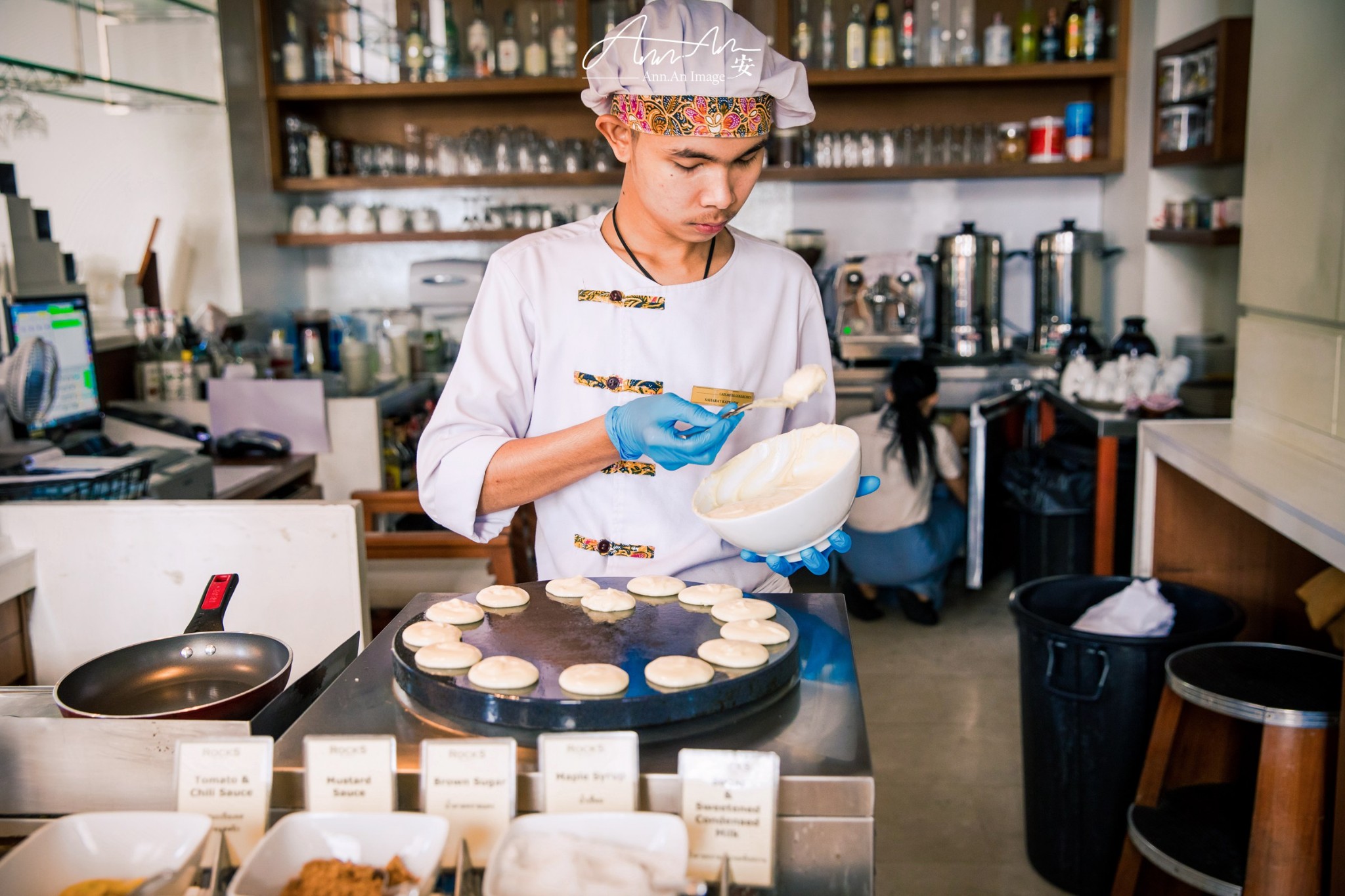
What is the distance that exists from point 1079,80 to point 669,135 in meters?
4.18

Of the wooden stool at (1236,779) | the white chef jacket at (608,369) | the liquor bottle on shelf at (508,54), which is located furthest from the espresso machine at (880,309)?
the white chef jacket at (608,369)

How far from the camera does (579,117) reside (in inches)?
212

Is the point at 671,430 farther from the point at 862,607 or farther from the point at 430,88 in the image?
the point at 430,88

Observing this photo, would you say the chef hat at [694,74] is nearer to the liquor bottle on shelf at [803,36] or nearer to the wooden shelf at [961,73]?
the wooden shelf at [961,73]

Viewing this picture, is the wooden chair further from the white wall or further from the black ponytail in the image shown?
the white wall

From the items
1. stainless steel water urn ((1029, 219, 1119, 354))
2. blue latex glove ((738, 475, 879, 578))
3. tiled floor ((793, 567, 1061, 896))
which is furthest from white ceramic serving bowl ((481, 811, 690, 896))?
stainless steel water urn ((1029, 219, 1119, 354))

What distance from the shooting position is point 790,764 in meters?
1.03

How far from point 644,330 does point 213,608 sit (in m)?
0.72

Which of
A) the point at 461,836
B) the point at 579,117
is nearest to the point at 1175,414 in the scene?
the point at 579,117

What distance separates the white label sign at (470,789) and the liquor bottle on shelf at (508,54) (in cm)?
453

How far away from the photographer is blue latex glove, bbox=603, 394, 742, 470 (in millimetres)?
1366

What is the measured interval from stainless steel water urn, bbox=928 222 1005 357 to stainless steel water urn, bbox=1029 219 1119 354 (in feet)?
0.54

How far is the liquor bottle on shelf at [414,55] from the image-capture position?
5152 mm

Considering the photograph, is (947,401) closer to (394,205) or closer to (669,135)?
(394,205)
